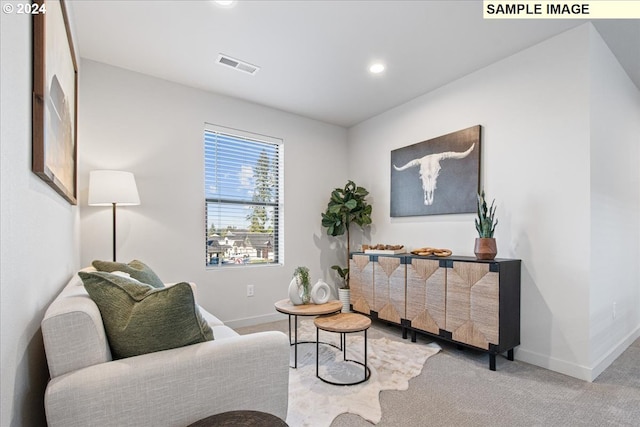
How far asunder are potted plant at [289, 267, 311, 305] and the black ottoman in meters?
1.49

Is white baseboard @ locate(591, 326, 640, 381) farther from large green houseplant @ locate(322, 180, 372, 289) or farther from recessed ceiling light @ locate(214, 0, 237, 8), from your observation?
recessed ceiling light @ locate(214, 0, 237, 8)

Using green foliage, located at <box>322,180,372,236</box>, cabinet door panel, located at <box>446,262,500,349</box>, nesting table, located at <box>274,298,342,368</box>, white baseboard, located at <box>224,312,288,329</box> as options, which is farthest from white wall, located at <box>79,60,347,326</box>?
cabinet door panel, located at <box>446,262,500,349</box>

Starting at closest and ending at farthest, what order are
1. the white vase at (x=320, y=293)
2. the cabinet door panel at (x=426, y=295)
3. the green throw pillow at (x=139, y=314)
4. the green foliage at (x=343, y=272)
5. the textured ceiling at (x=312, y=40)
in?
the green throw pillow at (x=139, y=314), the textured ceiling at (x=312, y=40), the white vase at (x=320, y=293), the cabinet door panel at (x=426, y=295), the green foliage at (x=343, y=272)

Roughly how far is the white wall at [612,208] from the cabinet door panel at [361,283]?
6.30ft

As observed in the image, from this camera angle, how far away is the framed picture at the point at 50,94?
1051 millimetres

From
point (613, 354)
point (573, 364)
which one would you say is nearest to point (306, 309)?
point (573, 364)

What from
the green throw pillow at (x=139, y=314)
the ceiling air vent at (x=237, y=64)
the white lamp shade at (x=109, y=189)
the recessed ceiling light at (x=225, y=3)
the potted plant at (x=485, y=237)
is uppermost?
the recessed ceiling light at (x=225, y=3)

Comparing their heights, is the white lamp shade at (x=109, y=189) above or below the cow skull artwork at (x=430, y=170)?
below

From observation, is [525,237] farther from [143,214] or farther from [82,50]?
[82,50]

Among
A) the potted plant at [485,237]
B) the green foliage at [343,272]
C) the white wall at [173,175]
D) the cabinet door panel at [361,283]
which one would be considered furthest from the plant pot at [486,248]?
the white wall at [173,175]

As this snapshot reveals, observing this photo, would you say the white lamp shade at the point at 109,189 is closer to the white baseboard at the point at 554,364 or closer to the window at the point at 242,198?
the window at the point at 242,198

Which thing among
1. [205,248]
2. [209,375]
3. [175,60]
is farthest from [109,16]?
[209,375]

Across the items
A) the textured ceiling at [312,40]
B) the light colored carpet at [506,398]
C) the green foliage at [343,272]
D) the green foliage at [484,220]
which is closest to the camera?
the light colored carpet at [506,398]

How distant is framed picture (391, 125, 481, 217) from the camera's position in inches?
122
